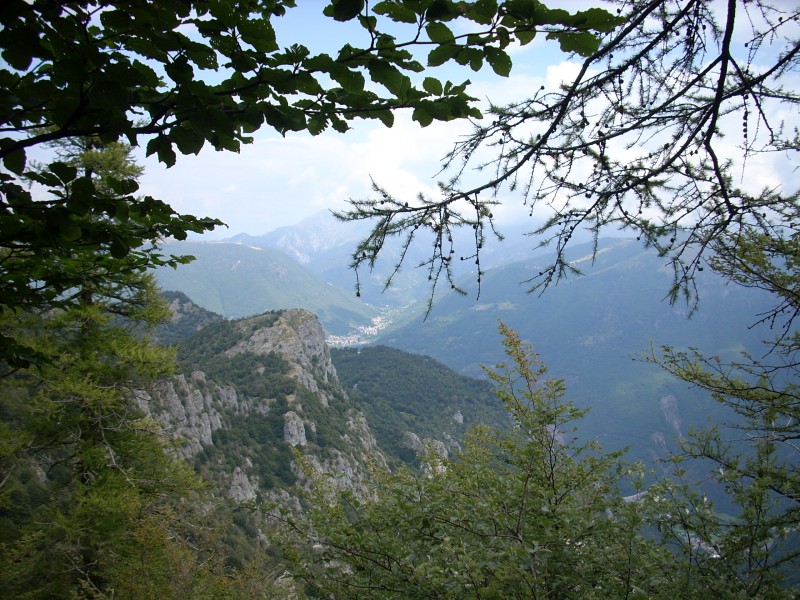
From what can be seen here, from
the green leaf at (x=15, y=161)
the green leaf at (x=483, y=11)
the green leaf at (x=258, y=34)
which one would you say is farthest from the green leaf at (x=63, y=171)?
the green leaf at (x=483, y=11)

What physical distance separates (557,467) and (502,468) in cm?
75

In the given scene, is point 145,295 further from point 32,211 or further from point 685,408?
point 685,408

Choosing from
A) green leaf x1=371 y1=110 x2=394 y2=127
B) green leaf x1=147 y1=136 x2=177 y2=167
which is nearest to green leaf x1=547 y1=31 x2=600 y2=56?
green leaf x1=371 y1=110 x2=394 y2=127

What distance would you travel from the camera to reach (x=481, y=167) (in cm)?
288

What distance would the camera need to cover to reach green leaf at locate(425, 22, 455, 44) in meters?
1.56

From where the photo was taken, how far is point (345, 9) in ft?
4.77

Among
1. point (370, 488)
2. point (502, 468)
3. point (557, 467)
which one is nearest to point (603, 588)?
point (557, 467)

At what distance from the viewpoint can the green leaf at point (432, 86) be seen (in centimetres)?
186

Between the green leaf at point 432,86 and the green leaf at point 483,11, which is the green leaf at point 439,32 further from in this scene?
the green leaf at point 432,86

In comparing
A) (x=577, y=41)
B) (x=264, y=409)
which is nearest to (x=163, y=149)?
(x=577, y=41)

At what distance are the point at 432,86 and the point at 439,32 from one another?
30 centimetres

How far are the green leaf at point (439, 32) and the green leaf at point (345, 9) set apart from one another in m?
0.26

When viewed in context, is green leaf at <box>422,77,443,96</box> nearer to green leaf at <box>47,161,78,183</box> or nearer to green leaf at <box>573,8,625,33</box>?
green leaf at <box>573,8,625,33</box>

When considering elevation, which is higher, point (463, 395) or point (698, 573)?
point (698, 573)
